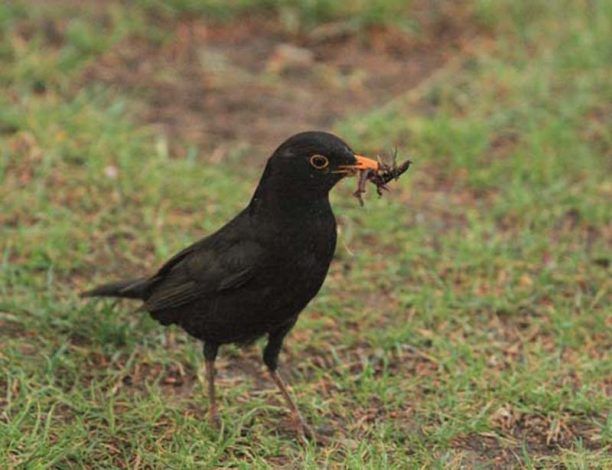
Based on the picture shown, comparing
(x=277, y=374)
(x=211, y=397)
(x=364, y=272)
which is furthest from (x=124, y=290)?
(x=364, y=272)

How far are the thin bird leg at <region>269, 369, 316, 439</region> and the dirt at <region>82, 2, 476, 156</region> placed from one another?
252cm

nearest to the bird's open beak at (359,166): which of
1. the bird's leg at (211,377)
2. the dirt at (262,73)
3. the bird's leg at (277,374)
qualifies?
the bird's leg at (277,374)

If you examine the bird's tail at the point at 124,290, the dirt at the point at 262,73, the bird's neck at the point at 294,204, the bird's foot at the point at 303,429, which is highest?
the bird's neck at the point at 294,204

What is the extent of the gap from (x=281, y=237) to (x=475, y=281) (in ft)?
5.81

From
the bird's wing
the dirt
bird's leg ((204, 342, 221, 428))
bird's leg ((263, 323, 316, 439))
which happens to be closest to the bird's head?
the bird's wing

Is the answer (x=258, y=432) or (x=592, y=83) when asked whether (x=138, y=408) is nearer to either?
(x=258, y=432)

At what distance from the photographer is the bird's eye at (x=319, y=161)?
464 centimetres

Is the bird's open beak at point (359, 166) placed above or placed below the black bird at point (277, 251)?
above

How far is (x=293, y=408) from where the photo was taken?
4.99 metres

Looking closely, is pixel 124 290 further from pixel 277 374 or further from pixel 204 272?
pixel 277 374

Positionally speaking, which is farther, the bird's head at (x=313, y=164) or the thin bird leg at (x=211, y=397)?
the thin bird leg at (x=211, y=397)

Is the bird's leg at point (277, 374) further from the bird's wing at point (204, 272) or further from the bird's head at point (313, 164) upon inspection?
the bird's head at point (313, 164)

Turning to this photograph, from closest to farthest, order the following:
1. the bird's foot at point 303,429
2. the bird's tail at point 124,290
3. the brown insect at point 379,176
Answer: the brown insect at point 379,176 → the bird's foot at point 303,429 → the bird's tail at point 124,290

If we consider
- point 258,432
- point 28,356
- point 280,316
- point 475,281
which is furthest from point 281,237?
point 475,281
